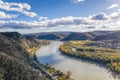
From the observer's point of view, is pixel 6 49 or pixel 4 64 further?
pixel 6 49

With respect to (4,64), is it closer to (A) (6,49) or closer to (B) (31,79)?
(B) (31,79)

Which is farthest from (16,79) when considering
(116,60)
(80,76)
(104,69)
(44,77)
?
(116,60)

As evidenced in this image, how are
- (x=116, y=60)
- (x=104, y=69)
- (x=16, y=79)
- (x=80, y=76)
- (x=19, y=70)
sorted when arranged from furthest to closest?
(x=116, y=60)
(x=104, y=69)
(x=80, y=76)
(x=19, y=70)
(x=16, y=79)

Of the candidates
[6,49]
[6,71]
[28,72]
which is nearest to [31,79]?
[28,72]

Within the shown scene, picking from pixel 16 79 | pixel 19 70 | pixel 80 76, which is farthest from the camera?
pixel 80 76

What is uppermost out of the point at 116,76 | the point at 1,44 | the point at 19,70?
the point at 1,44

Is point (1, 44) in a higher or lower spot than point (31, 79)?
higher

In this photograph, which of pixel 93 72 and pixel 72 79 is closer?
pixel 72 79

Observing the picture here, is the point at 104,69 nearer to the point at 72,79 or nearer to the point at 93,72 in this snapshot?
the point at 93,72

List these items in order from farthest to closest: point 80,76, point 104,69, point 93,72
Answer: point 104,69
point 93,72
point 80,76
